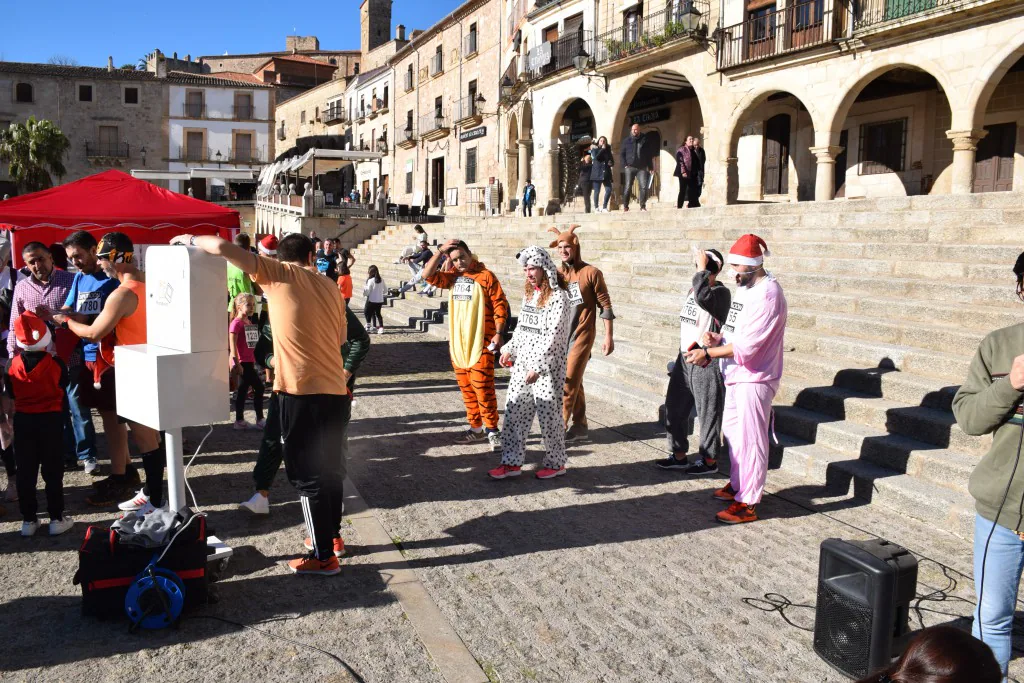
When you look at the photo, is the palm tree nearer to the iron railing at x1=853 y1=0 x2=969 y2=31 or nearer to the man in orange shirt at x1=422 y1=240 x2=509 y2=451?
the iron railing at x1=853 y1=0 x2=969 y2=31

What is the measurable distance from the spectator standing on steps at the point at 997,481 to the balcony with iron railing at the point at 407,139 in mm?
39349

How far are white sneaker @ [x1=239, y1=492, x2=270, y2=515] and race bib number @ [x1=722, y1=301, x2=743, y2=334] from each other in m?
3.26

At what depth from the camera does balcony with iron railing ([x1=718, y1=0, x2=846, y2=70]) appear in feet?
55.0

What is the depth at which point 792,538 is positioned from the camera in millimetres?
4738

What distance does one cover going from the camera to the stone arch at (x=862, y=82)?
14906 mm

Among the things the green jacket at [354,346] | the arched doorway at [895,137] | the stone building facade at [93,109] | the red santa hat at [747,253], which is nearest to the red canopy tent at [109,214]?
the green jacket at [354,346]

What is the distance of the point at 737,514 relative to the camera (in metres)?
5.02

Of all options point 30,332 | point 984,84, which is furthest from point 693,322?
point 984,84

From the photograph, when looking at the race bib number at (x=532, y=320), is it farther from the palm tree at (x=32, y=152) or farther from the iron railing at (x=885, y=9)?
the palm tree at (x=32, y=152)

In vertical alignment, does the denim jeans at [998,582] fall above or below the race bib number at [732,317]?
below

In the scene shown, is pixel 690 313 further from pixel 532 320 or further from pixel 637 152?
pixel 637 152

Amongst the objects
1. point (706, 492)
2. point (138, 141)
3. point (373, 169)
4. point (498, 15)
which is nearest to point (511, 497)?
point (706, 492)

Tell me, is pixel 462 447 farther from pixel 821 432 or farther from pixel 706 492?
pixel 821 432

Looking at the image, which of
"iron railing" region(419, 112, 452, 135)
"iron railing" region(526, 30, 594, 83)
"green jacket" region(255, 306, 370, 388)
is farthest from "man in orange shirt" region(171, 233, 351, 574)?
"iron railing" region(419, 112, 452, 135)
